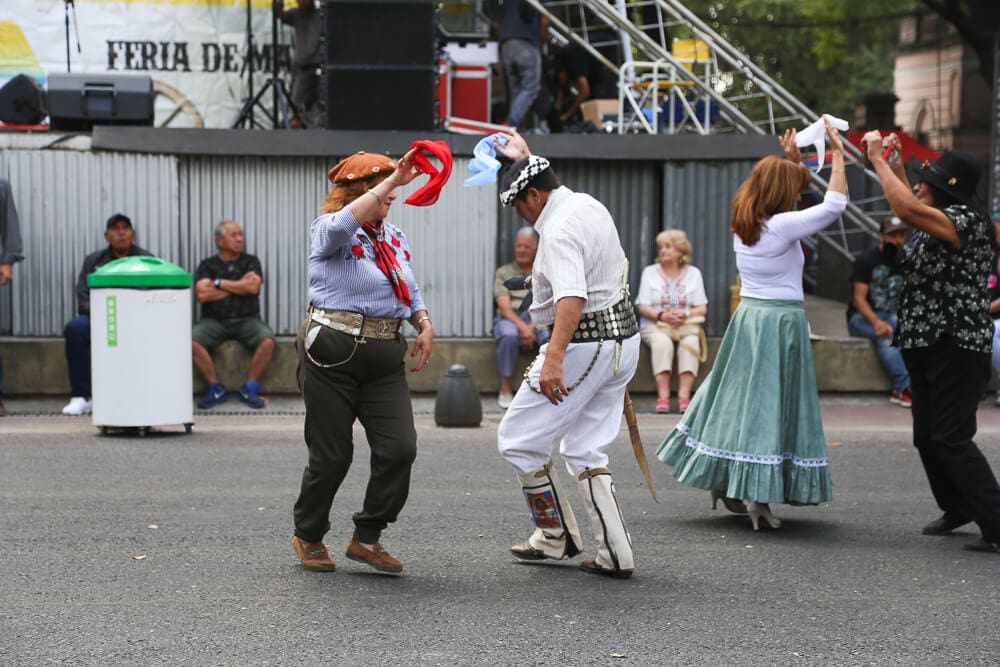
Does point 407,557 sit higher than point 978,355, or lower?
lower

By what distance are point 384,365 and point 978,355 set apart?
2874 mm

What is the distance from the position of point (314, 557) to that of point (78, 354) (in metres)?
6.11

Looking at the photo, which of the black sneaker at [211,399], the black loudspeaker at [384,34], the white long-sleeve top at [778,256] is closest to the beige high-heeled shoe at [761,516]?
the white long-sleeve top at [778,256]

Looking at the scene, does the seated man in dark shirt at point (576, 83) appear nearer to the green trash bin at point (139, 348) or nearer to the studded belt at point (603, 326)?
the green trash bin at point (139, 348)

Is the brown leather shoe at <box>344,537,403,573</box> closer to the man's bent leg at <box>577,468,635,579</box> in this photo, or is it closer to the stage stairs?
the man's bent leg at <box>577,468,635,579</box>

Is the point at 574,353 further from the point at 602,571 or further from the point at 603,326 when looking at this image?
the point at 602,571

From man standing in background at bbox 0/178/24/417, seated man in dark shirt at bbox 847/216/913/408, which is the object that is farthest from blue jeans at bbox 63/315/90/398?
seated man in dark shirt at bbox 847/216/913/408

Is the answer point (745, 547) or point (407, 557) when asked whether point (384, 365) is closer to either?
point (407, 557)

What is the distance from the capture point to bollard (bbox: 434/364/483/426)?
1117 centimetres

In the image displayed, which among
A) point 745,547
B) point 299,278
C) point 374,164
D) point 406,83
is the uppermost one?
point 406,83

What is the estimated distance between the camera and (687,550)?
694 cm

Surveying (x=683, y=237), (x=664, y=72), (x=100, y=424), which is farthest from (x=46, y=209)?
(x=664, y=72)

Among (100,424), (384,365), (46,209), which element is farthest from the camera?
(46,209)

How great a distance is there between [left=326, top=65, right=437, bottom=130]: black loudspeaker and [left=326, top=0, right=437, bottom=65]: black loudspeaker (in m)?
0.08
